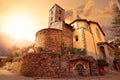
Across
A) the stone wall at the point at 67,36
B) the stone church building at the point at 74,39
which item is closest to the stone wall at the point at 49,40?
the stone church building at the point at 74,39

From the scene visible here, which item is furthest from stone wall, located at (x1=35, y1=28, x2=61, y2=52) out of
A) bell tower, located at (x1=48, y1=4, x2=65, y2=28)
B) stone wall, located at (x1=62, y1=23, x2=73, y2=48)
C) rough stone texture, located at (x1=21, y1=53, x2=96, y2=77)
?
bell tower, located at (x1=48, y1=4, x2=65, y2=28)

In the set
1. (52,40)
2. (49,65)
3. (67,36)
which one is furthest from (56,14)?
(49,65)

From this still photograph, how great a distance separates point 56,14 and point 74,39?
1272 centimetres

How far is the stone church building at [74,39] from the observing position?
23.6m

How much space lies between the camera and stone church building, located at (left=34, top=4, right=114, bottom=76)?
23.6 m

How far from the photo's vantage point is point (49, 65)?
1609 centimetres

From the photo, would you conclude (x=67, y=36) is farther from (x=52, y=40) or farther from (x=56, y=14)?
(x=56, y=14)

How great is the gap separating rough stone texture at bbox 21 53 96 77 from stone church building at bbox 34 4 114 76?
17.6 feet

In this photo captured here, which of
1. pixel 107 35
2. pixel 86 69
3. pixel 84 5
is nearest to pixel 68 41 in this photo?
pixel 86 69

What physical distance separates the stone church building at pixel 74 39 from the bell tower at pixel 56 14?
28.2 ft

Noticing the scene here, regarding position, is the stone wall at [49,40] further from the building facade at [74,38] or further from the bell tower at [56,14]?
the bell tower at [56,14]

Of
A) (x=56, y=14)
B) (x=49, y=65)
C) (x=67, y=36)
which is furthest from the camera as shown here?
(x=56, y=14)

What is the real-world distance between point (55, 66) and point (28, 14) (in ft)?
72.5

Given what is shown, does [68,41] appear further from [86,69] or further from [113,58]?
[113,58]
